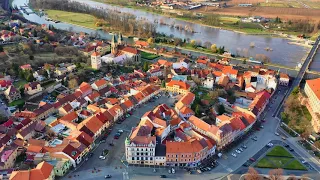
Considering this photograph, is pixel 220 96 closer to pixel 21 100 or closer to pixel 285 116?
pixel 285 116

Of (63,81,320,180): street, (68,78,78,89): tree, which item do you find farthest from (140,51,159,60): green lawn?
(63,81,320,180): street

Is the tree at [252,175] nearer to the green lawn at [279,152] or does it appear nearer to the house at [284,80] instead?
the green lawn at [279,152]

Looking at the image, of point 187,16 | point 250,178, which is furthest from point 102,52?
point 187,16

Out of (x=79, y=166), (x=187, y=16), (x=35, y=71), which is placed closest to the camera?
(x=79, y=166)

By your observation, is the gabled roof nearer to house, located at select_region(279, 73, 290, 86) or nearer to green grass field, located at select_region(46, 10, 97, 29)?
house, located at select_region(279, 73, 290, 86)

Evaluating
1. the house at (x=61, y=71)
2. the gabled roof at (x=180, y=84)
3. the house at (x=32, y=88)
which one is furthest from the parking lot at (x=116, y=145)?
the house at (x=61, y=71)

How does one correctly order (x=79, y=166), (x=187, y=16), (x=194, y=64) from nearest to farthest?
(x=79, y=166)
(x=194, y=64)
(x=187, y=16)
